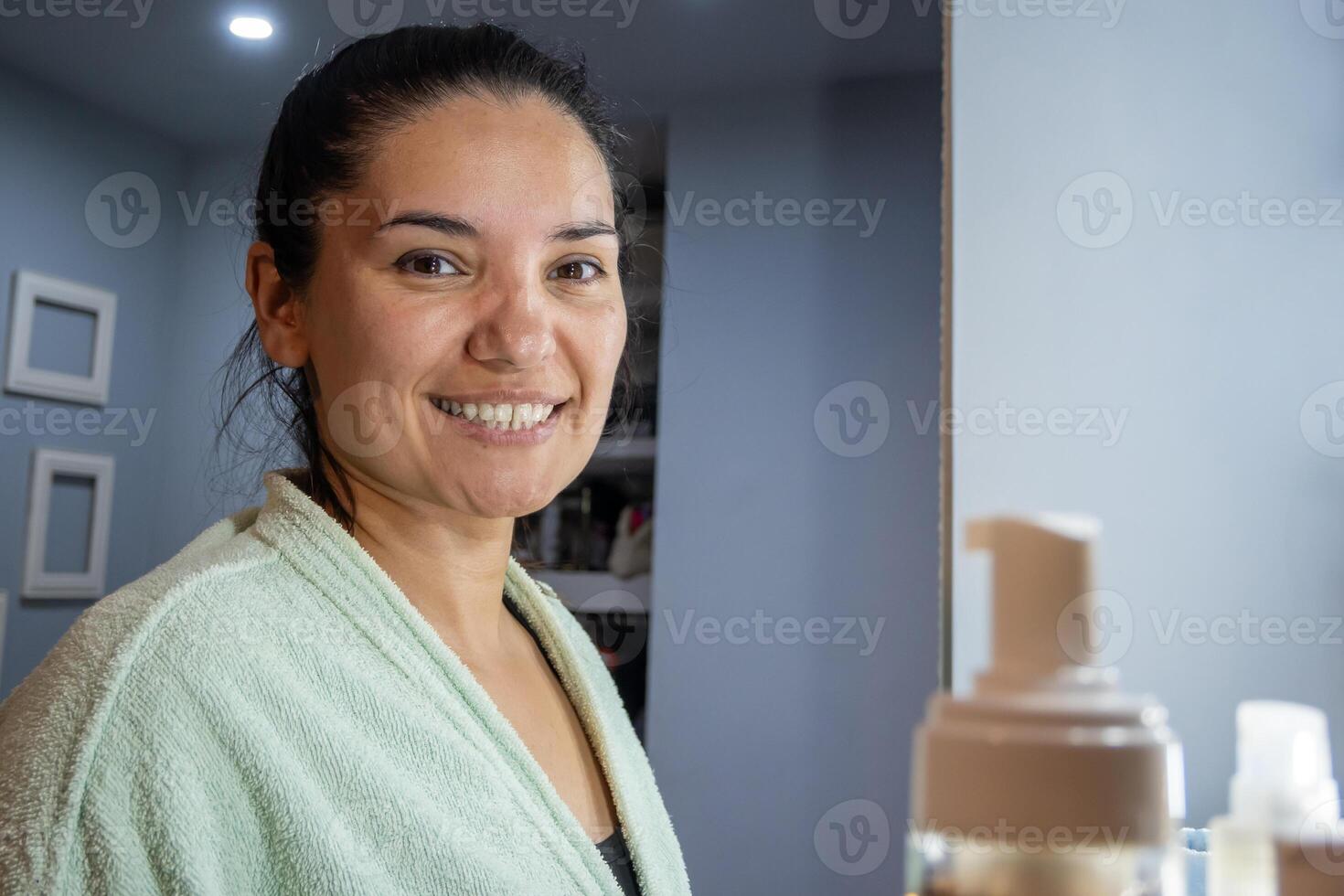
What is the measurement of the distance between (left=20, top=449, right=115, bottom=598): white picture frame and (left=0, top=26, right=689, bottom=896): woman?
1440 millimetres

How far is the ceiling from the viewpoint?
4.41 feet

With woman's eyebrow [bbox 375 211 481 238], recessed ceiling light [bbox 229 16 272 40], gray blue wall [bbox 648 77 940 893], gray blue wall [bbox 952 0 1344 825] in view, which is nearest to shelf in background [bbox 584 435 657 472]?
gray blue wall [bbox 648 77 940 893]

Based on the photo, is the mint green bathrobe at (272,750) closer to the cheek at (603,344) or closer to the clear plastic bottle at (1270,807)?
the cheek at (603,344)

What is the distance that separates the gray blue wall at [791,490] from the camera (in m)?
1.42

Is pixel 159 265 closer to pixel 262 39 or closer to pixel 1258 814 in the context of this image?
pixel 262 39

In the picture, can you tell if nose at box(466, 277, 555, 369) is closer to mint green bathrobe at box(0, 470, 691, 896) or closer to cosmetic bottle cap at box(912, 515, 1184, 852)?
mint green bathrobe at box(0, 470, 691, 896)

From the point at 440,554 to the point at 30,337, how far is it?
5.06 ft

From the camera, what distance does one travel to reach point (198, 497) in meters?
1.86

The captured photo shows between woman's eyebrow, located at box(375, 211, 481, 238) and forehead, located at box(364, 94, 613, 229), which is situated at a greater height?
forehead, located at box(364, 94, 613, 229)

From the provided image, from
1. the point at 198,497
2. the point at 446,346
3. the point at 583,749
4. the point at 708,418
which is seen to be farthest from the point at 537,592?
the point at 198,497

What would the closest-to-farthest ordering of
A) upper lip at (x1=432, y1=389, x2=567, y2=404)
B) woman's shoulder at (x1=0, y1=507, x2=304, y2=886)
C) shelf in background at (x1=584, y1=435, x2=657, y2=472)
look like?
woman's shoulder at (x1=0, y1=507, x2=304, y2=886)
upper lip at (x1=432, y1=389, x2=567, y2=404)
shelf in background at (x1=584, y1=435, x2=657, y2=472)

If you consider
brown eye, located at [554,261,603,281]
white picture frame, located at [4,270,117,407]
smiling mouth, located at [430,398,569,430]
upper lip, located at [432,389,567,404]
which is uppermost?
white picture frame, located at [4,270,117,407]

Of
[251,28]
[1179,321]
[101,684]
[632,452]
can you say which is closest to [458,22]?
[251,28]

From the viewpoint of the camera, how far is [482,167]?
0.39 meters
